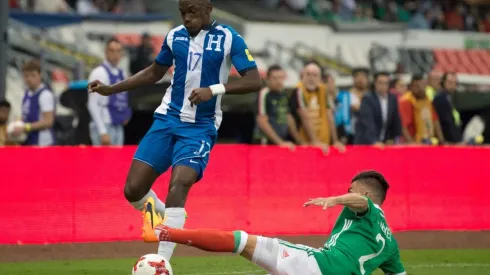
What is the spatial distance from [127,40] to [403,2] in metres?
13.0

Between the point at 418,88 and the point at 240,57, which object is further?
the point at 418,88

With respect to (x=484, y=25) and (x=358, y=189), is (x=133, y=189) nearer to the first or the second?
(x=358, y=189)

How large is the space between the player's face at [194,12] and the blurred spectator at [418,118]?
7.60 meters

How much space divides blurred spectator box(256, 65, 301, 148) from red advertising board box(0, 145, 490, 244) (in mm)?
881

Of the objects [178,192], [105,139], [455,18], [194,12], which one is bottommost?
[105,139]

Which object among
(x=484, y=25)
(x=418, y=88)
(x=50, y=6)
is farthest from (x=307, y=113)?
(x=484, y=25)

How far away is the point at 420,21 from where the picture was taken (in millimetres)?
35688

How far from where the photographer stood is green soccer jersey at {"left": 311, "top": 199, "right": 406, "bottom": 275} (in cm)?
853

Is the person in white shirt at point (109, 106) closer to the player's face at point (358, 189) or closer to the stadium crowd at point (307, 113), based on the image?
the stadium crowd at point (307, 113)

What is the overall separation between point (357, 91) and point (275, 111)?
8.87 ft

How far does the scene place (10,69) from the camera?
22906 mm

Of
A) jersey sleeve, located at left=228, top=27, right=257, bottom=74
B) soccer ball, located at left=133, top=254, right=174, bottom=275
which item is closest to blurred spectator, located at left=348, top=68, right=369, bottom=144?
jersey sleeve, located at left=228, top=27, right=257, bottom=74

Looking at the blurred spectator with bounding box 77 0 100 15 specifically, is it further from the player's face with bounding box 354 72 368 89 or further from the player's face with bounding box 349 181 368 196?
the player's face with bounding box 349 181 368 196

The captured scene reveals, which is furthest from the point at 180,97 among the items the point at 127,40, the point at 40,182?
the point at 127,40
